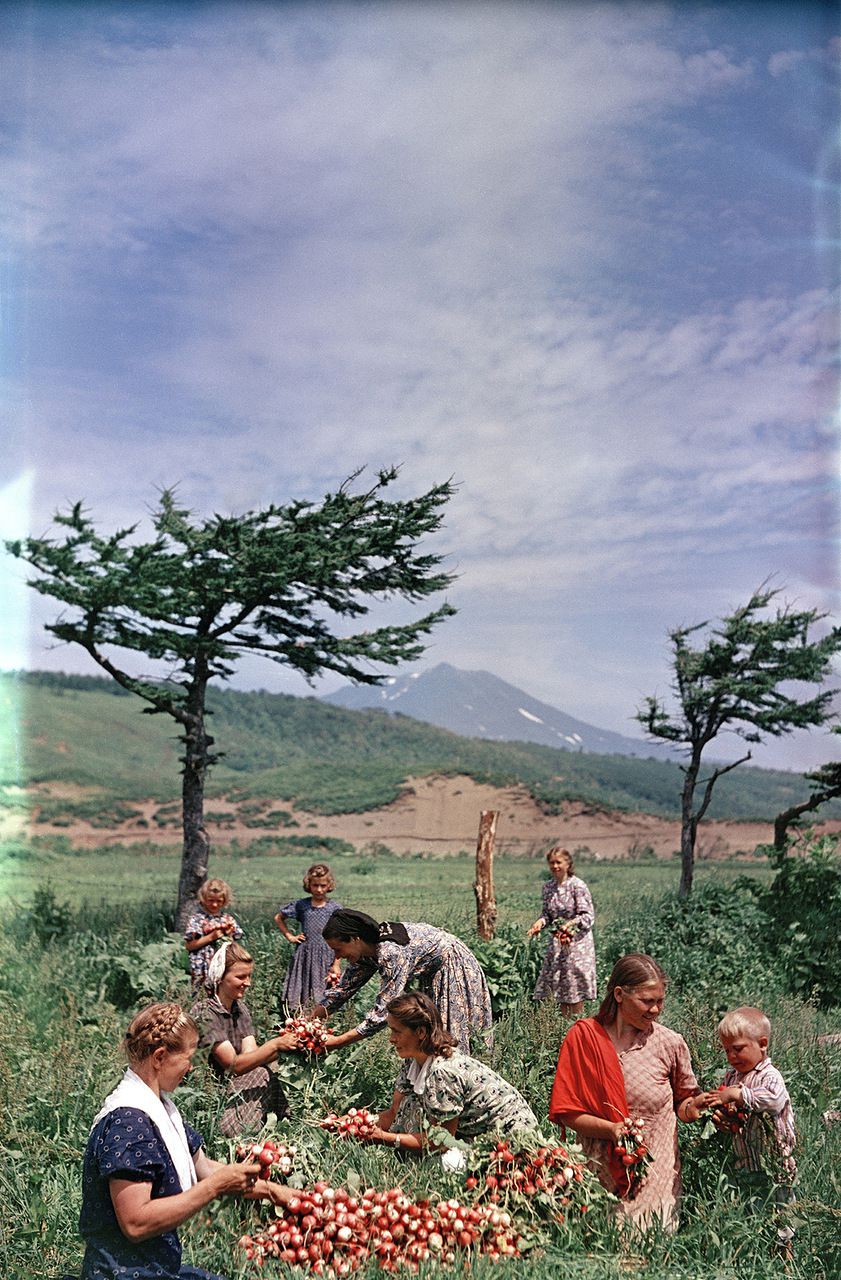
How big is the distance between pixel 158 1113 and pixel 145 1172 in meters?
0.16

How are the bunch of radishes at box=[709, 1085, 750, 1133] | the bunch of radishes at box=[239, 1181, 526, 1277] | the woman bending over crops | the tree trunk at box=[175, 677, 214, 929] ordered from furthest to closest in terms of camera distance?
the tree trunk at box=[175, 677, 214, 929] → the woman bending over crops → the bunch of radishes at box=[709, 1085, 750, 1133] → the bunch of radishes at box=[239, 1181, 526, 1277]

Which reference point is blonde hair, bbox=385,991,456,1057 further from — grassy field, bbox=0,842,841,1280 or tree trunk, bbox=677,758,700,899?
tree trunk, bbox=677,758,700,899

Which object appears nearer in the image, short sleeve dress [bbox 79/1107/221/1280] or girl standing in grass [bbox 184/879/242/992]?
short sleeve dress [bbox 79/1107/221/1280]

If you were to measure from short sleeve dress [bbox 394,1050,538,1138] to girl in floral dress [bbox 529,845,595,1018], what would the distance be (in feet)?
12.7

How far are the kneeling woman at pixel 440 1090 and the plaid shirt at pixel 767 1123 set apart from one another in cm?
91

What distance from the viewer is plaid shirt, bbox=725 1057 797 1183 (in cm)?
398

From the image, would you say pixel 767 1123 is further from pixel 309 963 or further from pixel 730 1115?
pixel 309 963

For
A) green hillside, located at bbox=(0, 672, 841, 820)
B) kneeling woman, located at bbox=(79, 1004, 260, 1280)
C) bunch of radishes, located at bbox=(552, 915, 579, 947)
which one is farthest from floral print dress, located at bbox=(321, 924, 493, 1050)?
green hillside, located at bbox=(0, 672, 841, 820)

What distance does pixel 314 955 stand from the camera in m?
7.22

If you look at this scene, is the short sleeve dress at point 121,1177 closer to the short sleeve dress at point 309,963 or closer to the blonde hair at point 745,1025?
the blonde hair at point 745,1025

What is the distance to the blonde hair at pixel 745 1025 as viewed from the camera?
4.01 metres

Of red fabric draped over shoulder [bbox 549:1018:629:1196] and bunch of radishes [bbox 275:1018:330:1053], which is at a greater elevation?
red fabric draped over shoulder [bbox 549:1018:629:1196]

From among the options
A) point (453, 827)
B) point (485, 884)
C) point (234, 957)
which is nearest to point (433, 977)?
point (234, 957)

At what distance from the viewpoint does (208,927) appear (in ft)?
22.0
